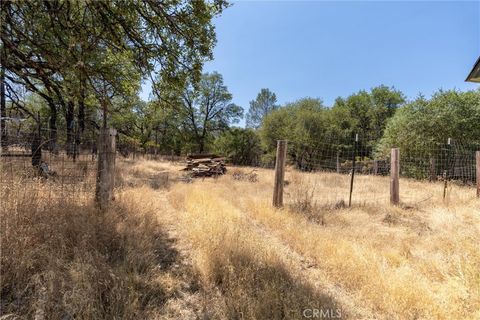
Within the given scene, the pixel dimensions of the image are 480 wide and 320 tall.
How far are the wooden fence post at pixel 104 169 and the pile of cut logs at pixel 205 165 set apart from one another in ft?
31.8

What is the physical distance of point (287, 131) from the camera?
1141 inches

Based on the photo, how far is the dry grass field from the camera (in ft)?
7.61

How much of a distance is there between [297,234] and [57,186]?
13.6 feet

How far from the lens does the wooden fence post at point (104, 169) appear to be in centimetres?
425

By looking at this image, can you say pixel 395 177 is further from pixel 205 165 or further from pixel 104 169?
pixel 205 165

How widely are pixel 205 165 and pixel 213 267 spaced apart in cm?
1196

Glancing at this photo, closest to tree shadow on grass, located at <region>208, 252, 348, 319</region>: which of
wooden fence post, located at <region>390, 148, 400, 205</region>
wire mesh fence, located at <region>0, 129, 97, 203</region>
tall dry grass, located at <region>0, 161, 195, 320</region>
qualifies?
tall dry grass, located at <region>0, 161, 195, 320</region>

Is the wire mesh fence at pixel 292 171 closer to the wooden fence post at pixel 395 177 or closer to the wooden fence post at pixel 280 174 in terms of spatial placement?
the wooden fence post at pixel 280 174

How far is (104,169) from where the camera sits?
427cm

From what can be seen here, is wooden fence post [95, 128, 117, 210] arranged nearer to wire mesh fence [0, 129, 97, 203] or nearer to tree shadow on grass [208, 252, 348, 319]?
wire mesh fence [0, 129, 97, 203]

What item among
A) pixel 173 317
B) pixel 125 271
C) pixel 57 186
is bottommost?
pixel 173 317

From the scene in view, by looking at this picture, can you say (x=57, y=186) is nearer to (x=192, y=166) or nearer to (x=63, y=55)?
(x=63, y=55)

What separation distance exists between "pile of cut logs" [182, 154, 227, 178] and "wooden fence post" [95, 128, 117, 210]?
31.8 feet

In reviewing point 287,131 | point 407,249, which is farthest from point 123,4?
point 287,131
